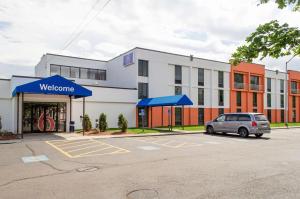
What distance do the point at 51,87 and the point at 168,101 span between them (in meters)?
11.8

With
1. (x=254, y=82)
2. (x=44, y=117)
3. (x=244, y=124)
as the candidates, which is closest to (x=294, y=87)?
(x=254, y=82)

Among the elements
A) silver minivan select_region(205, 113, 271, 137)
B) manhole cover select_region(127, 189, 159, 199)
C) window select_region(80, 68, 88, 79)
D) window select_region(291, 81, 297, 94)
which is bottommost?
manhole cover select_region(127, 189, 159, 199)

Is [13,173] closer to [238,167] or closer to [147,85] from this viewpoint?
[238,167]

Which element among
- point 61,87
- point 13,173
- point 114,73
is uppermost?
point 114,73

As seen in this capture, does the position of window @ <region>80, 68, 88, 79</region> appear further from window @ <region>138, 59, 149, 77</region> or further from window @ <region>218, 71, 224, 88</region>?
window @ <region>218, 71, 224, 88</region>

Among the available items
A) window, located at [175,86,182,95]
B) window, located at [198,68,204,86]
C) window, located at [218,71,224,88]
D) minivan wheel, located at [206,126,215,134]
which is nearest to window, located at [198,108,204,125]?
window, located at [198,68,204,86]

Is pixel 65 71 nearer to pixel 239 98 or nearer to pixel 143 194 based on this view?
pixel 239 98

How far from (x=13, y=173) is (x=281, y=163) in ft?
28.8

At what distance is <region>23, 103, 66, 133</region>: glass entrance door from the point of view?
24.9m

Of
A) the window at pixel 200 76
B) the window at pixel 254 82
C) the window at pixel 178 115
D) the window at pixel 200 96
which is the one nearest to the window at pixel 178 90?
the window at pixel 178 115

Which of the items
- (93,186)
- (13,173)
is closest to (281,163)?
(93,186)

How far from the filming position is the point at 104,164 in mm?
10016

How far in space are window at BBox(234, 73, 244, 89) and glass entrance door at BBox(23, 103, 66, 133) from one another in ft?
89.4

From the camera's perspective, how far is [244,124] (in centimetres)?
2167
